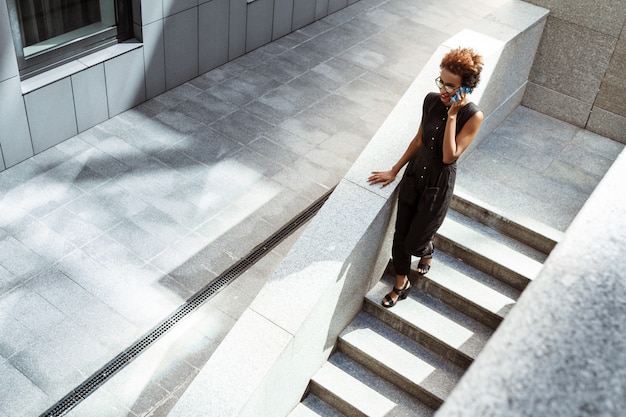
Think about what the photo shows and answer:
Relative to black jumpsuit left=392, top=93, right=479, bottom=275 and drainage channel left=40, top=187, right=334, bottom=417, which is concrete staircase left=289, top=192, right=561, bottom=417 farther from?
drainage channel left=40, top=187, right=334, bottom=417

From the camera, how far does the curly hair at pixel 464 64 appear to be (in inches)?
181

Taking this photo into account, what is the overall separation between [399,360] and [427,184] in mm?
1520

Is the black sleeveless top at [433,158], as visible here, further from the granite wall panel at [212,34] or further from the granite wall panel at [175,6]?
the granite wall panel at [212,34]

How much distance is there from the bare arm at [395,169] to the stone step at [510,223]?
3.90ft

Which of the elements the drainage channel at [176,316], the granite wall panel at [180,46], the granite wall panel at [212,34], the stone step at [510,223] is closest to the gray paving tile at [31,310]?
the drainage channel at [176,316]

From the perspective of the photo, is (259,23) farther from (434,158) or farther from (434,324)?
(434,324)

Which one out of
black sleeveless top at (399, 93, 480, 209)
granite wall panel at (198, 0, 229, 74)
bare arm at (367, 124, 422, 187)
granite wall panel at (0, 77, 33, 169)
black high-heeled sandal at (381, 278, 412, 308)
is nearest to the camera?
black sleeveless top at (399, 93, 480, 209)

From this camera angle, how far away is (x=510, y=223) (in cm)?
612

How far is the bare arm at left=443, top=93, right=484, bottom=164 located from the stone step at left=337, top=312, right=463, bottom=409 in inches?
67.5

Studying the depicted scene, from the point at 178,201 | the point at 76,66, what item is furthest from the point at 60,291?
the point at 76,66

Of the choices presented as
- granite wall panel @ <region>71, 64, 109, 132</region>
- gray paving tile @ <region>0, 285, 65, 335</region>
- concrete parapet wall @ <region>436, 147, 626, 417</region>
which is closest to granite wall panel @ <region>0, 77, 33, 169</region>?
granite wall panel @ <region>71, 64, 109, 132</region>

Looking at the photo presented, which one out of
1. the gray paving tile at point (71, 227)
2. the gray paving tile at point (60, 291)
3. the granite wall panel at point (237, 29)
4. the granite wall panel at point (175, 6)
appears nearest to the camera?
the gray paving tile at point (60, 291)

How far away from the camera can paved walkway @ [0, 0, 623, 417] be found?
617 centimetres

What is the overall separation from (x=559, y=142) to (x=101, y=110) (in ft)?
19.7
